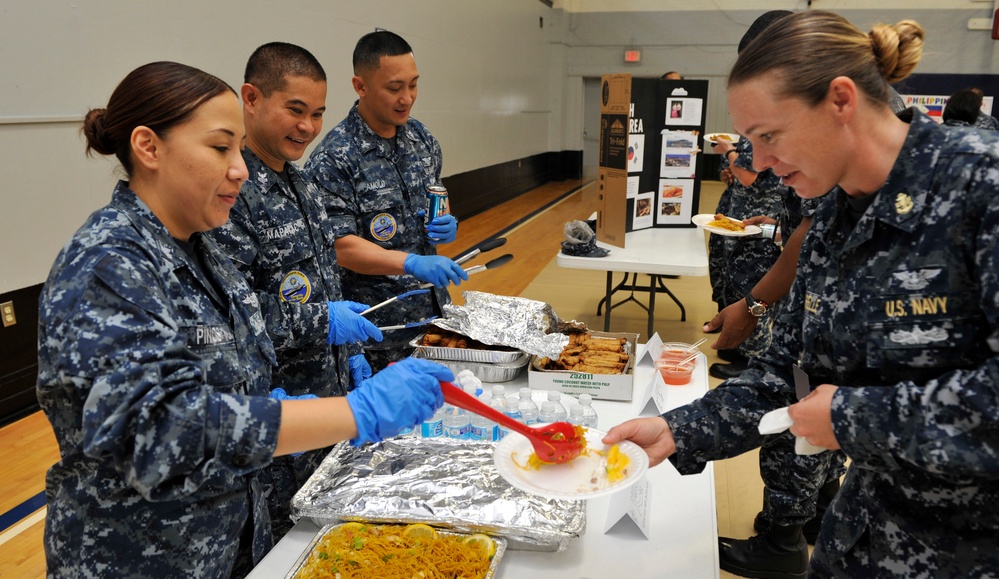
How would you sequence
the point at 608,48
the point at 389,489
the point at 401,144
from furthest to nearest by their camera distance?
the point at 608,48
the point at 401,144
the point at 389,489

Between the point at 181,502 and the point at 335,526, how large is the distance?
31 centimetres

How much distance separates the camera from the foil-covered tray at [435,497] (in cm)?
139

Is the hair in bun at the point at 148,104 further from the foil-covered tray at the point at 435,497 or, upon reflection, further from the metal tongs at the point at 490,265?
the metal tongs at the point at 490,265

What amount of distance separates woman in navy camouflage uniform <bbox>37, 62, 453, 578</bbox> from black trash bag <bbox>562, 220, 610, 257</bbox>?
2.71 m

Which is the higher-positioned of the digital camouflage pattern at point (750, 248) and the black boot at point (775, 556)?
the digital camouflage pattern at point (750, 248)

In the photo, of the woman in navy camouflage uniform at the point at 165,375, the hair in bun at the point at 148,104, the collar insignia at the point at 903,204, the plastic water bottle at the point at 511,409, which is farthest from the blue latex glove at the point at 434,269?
the collar insignia at the point at 903,204

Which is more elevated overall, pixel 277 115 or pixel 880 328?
pixel 277 115

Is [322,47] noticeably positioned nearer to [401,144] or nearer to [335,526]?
[401,144]

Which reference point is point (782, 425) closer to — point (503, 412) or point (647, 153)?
point (503, 412)

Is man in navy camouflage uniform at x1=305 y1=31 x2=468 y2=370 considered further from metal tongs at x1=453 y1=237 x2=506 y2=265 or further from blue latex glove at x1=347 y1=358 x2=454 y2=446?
blue latex glove at x1=347 y1=358 x2=454 y2=446

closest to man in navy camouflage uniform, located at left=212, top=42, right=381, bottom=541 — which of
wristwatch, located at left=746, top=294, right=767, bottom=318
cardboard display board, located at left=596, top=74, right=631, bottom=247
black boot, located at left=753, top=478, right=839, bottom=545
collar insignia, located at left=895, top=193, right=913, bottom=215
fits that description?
wristwatch, located at left=746, top=294, right=767, bottom=318

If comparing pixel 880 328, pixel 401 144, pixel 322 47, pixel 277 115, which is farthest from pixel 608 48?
pixel 880 328

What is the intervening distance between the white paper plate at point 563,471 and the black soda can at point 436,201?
1.49 m

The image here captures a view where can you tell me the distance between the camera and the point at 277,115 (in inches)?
79.6
